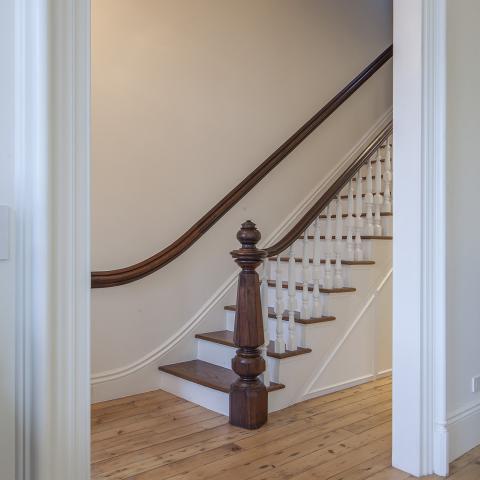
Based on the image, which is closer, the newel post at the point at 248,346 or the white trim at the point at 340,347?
the newel post at the point at 248,346

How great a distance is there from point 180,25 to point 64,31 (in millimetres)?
2358

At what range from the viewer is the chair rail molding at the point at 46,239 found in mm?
967

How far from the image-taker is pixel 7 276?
3.14 feet

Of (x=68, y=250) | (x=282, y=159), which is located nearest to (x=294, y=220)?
(x=282, y=159)

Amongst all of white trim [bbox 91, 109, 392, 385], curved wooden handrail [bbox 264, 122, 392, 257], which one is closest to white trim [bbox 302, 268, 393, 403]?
curved wooden handrail [bbox 264, 122, 392, 257]

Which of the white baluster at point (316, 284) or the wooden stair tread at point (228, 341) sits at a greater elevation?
the white baluster at point (316, 284)

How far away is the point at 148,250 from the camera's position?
3.01m

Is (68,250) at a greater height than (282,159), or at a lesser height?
lesser

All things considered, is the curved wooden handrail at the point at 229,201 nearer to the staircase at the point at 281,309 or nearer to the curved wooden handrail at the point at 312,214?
the staircase at the point at 281,309
